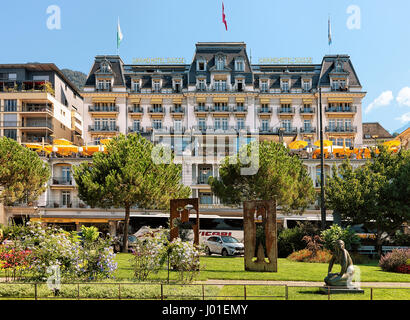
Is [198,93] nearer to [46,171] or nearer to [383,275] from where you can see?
[46,171]

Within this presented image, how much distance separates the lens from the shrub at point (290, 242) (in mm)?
31688

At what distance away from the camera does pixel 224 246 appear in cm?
3388

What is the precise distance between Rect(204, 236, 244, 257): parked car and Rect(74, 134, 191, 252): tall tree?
181 inches

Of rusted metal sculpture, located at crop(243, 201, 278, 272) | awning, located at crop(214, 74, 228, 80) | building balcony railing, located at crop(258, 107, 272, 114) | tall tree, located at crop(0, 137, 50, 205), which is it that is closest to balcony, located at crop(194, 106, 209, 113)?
awning, located at crop(214, 74, 228, 80)

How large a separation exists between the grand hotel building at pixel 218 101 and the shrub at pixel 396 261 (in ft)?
156

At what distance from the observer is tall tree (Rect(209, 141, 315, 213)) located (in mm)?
36344

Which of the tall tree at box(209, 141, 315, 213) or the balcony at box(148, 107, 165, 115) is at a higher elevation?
the balcony at box(148, 107, 165, 115)

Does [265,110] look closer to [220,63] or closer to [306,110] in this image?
[306,110]

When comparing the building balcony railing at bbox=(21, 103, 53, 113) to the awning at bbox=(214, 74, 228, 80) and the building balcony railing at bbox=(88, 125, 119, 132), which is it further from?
the awning at bbox=(214, 74, 228, 80)

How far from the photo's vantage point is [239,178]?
37781mm

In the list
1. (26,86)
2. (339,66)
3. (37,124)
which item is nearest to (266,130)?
(339,66)

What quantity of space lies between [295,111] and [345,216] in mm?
41066
